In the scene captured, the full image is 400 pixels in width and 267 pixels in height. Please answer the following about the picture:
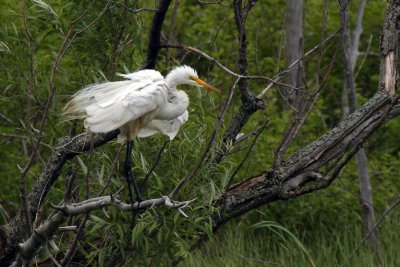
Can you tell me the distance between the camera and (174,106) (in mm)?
3979

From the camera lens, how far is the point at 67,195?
3.48 m

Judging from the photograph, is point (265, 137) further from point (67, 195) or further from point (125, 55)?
point (67, 195)

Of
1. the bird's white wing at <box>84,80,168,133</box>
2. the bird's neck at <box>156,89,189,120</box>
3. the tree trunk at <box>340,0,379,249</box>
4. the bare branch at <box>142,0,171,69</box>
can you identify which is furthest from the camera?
the tree trunk at <box>340,0,379,249</box>

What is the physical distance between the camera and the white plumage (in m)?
3.71

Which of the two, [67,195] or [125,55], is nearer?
[67,195]

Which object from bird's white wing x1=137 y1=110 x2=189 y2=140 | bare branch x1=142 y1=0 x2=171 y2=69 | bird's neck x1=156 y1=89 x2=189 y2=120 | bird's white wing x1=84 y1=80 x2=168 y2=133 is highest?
bare branch x1=142 y1=0 x2=171 y2=69

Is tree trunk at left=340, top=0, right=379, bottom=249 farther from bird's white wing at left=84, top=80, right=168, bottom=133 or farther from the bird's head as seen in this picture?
bird's white wing at left=84, top=80, right=168, bottom=133

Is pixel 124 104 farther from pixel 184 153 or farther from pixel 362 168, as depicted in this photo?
pixel 362 168

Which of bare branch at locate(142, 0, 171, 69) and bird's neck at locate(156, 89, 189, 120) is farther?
bird's neck at locate(156, 89, 189, 120)

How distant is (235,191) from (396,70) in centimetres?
90

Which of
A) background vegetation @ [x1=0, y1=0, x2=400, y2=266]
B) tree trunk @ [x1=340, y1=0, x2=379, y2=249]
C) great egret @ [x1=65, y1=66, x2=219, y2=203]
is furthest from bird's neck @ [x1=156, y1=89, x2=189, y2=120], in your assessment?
tree trunk @ [x1=340, y1=0, x2=379, y2=249]

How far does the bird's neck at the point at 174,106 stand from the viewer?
3.96 m

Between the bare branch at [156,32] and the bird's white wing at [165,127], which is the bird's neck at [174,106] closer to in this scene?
the bird's white wing at [165,127]

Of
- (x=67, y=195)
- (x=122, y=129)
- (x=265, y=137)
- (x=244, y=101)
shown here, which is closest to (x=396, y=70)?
(x=244, y=101)
